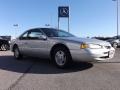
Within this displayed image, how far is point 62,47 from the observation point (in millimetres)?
8398

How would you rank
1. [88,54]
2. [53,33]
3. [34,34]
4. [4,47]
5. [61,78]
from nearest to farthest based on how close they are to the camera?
[61,78]
[88,54]
[53,33]
[34,34]
[4,47]

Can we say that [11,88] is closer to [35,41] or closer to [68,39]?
[68,39]

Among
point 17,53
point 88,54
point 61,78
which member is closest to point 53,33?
point 88,54

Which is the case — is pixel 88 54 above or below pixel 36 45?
below

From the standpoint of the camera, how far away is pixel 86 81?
21.0ft

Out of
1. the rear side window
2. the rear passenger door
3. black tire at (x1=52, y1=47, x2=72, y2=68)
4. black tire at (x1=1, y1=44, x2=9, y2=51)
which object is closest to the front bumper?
black tire at (x1=52, y1=47, x2=72, y2=68)

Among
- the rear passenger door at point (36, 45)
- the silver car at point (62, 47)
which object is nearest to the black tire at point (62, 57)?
the silver car at point (62, 47)

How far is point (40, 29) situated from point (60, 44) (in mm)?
1504

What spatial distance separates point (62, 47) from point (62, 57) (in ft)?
1.09

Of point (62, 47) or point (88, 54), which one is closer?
point (88, 54)

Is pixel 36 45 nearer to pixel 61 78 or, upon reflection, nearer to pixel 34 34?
pixel 34 34

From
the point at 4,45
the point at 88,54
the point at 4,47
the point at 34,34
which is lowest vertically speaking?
the point at 4,47

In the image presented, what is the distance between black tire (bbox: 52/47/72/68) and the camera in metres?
8.17

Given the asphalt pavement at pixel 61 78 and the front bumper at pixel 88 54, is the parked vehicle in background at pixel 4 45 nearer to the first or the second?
the asphalt pavement at pixel 61 78
